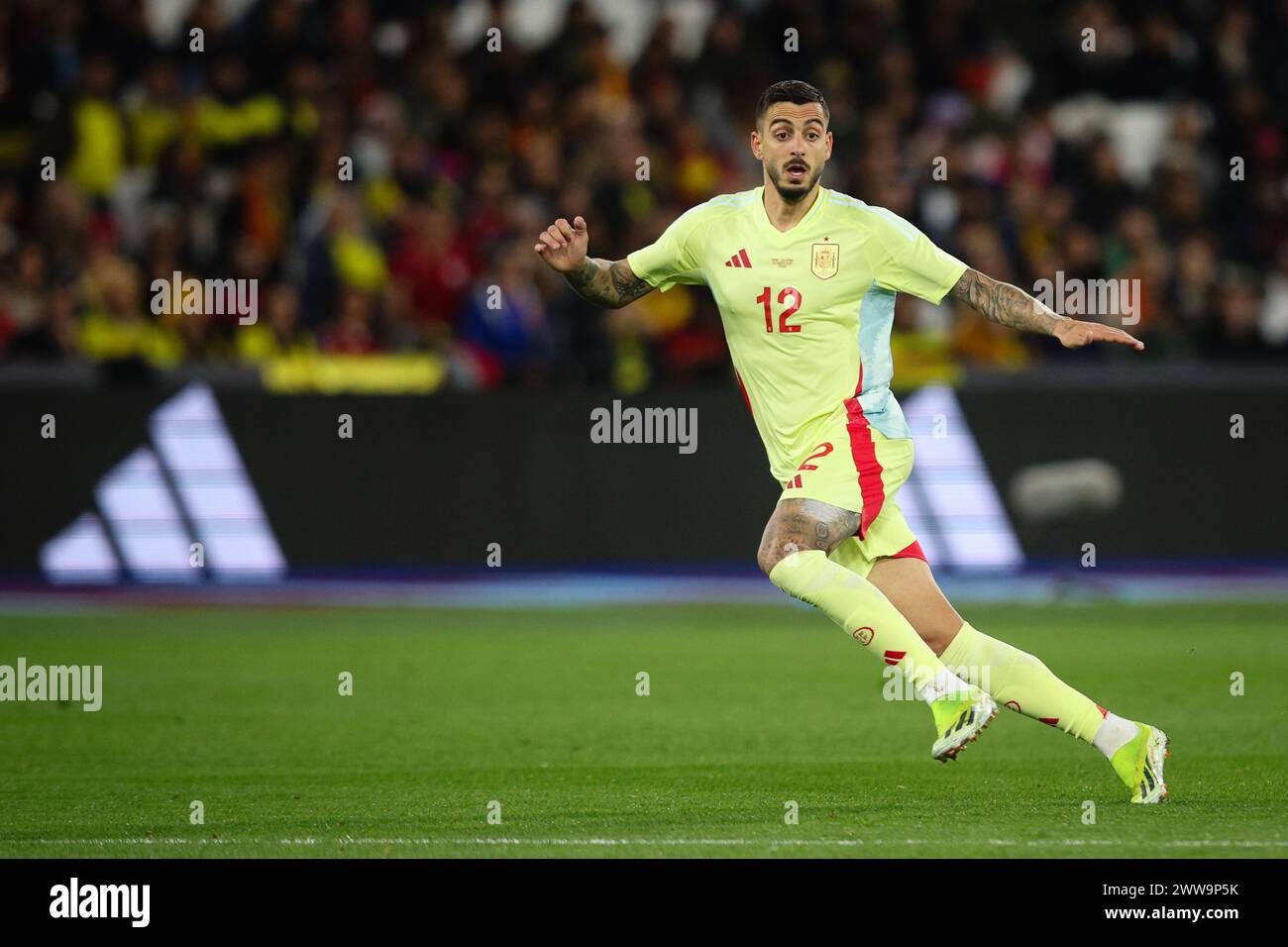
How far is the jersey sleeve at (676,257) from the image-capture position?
770cm

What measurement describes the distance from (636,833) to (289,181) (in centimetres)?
1163

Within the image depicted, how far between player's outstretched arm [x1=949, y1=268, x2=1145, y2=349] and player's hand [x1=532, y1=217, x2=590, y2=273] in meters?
1.35

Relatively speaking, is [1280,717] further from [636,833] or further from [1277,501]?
[1277,501]

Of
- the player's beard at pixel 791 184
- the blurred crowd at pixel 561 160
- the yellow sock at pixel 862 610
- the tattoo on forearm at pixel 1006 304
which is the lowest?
the yellow sock at pixel 862 610

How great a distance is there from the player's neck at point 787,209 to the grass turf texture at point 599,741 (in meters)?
2.08

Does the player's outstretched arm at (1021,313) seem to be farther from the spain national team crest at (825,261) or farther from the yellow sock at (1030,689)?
the yellow sock at (1030,689)

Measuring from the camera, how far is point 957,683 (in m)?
7.05

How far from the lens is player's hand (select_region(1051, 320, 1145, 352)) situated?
691cm

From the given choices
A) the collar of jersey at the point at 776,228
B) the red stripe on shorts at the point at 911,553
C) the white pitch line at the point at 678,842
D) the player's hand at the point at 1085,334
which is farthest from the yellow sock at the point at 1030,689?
the collar of jersey at the point at 776,228

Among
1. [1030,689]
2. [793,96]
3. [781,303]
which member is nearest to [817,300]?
[781,303]

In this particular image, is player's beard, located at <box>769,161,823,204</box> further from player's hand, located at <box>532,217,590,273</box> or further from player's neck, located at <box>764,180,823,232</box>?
player's hand, located at <box>532,217,590,273</box>

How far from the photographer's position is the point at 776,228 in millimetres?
7539

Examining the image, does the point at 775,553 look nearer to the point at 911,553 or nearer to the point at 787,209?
the point at 911,553

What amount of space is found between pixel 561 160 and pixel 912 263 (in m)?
11.1
